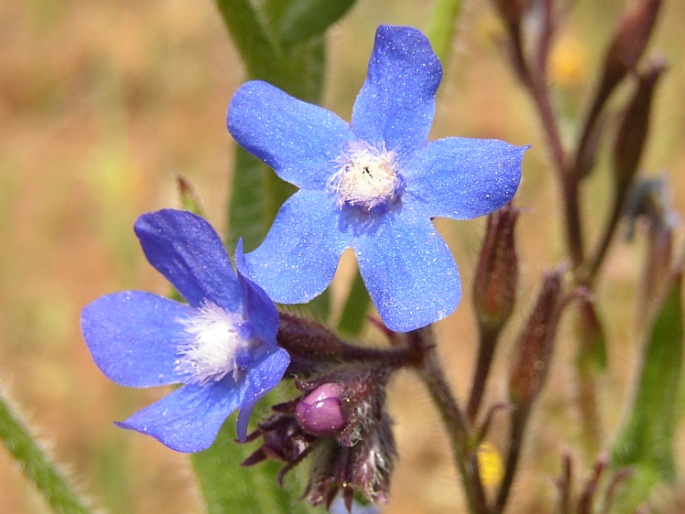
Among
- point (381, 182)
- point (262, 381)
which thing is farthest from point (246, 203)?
point (262, 381)

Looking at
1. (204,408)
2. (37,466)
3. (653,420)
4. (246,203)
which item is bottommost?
(653,420)

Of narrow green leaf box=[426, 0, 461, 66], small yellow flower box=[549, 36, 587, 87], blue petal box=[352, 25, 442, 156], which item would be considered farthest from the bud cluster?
small yellow flower box=[549, 36, 587, 87]

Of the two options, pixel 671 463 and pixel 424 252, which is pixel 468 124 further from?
pixel 424 252

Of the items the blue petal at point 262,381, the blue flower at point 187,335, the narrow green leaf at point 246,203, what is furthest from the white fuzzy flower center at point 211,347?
Answer: the narrow green leaf at point 246,203

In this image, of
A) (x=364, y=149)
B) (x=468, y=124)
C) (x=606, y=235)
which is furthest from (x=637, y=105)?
(x=468, y=124)

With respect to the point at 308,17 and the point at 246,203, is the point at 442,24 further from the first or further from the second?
the point at 246,203

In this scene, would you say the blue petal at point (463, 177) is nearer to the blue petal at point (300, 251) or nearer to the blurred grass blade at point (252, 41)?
the blue petal at point (300, 251)

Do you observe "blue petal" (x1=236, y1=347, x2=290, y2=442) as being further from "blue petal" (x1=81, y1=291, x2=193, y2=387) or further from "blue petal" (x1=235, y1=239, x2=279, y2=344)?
"blue petal" (x1=81, y1=291, x2=193, y2=387)
